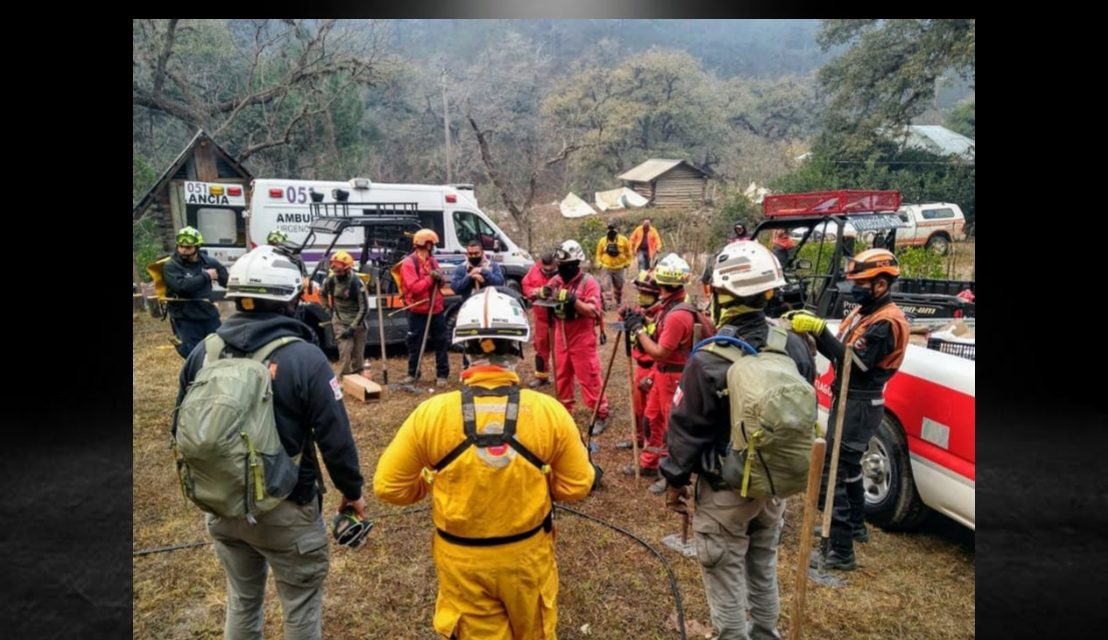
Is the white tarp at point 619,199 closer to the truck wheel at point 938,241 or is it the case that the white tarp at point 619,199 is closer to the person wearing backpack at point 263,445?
the truck wheel at point 938,241

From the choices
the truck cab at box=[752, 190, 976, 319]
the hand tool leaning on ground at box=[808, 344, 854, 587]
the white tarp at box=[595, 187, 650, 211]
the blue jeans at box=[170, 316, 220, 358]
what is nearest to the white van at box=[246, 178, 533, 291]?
the blue jeans at box=[170, 316, 220, 358]

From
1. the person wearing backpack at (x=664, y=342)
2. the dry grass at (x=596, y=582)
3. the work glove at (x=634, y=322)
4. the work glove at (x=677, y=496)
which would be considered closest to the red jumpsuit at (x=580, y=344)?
the person wearing backpack at (x=664, y=342)

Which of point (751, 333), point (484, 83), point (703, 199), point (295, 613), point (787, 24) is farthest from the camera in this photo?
point (787, 24)

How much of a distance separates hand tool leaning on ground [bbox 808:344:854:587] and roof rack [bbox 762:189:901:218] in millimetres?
4470

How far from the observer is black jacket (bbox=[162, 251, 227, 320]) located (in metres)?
6.67

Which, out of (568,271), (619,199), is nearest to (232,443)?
(568,271)

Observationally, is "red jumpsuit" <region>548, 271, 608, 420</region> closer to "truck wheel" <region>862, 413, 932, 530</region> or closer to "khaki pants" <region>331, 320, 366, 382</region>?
"truck wheel" <region>862, 413, 932, 530</region>

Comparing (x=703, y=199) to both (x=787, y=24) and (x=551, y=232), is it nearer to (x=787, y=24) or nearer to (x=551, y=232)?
(x=551, y=232)

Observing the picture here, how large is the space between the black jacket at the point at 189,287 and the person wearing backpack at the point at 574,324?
3.22 metres

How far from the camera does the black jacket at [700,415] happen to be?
9.62ft

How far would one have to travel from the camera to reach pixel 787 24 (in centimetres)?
8525

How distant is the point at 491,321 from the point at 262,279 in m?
1.04
